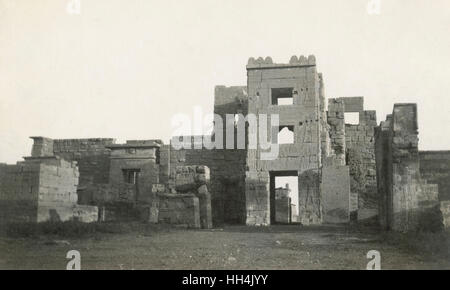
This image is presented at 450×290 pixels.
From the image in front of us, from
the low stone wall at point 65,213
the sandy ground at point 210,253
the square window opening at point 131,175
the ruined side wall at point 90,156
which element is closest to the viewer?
the sandy ground at point 210,253

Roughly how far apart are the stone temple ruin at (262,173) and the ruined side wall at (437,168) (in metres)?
0.04

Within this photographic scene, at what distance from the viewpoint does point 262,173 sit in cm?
1897

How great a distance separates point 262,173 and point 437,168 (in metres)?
6.54

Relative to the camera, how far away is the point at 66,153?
2681 centimetres

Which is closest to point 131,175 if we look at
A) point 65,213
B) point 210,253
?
point 65,213

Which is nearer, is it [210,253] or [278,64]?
[210,253]

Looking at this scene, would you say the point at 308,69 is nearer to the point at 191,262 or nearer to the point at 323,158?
the point at 323,158

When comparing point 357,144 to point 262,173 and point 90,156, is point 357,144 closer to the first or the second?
point 262,173

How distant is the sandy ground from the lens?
271 inches

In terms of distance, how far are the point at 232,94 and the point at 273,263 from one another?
62.7 feet

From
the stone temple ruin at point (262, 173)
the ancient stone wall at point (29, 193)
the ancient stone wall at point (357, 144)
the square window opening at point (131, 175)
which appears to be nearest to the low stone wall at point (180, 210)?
the stone temple ruin at point (262, 173)

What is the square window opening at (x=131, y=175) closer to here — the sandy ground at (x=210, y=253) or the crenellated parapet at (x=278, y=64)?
the crenellated parapet at (x=278, y=64)

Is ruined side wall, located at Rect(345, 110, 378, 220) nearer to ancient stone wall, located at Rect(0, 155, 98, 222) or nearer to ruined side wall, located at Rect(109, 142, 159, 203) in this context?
ruined side wall, located at Rect(109, 142, 159, 203)

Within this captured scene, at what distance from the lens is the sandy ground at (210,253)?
22.6ft
